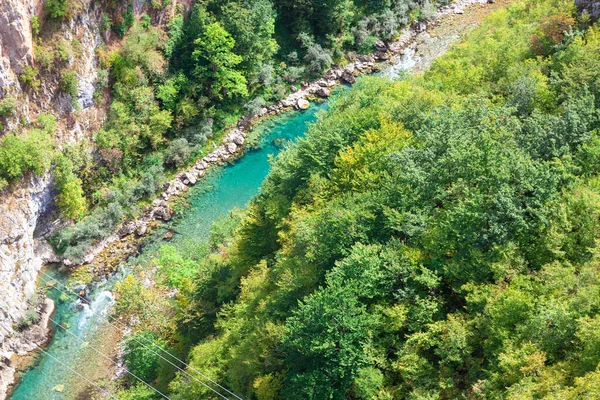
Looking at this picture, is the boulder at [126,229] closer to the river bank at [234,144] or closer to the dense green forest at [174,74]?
the river bank at [234,144]

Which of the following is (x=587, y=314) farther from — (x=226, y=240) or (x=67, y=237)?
(x=67, y=237)

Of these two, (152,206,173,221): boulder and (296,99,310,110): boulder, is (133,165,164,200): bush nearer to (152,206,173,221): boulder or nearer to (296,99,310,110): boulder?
(152,206,173,221): boulder

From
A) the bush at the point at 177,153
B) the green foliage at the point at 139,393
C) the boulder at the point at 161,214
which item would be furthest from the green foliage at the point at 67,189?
the green foliage at the point at 139,393

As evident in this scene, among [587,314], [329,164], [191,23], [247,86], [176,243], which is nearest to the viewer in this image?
[587,314]

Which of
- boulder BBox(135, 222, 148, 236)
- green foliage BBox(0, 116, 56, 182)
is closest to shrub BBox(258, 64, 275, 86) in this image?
boulder BBox(135, 222, 148, 236)

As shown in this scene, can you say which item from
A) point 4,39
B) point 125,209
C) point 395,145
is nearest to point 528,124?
point 395,145
